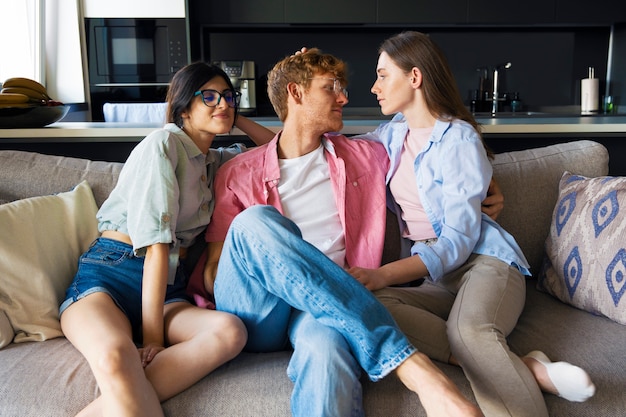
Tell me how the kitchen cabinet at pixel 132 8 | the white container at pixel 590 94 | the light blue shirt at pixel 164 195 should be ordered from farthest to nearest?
1. the white container at pixel 590 94
2. the kitchen cabinet at pixel 132 8
3. the light blue shirt at pixel 164 195

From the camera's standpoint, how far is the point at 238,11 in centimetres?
402

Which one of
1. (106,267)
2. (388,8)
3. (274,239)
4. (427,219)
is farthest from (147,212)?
(388,8)

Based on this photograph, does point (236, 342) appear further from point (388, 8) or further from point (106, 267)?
point (388, 8)

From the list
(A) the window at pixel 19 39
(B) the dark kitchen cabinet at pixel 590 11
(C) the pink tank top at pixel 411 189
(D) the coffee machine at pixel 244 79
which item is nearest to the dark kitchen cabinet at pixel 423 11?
(B) the dark kitchen cabinet at pixel 590 11

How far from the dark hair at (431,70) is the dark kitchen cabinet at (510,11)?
2578 millimetres

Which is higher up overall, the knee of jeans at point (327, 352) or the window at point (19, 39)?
the window at point (19, 39)

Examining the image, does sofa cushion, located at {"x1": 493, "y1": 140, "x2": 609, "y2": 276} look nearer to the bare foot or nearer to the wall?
the bare foot

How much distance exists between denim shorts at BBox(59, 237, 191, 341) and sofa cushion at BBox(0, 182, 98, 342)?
5 cm

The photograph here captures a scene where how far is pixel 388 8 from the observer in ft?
13.2

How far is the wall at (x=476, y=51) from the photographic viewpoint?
432 centimetres

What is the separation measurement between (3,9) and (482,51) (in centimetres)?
329

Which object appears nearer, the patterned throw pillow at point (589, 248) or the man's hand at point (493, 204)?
the patterned throw pillow at point (589, 248)

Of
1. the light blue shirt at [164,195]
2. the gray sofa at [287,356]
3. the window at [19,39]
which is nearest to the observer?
the gray sofa at [287,356]

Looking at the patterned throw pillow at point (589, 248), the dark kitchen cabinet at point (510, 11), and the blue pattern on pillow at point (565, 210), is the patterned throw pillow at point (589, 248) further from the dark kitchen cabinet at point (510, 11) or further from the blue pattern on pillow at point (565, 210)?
the dark kitchen cabinet at point (510, 11)
